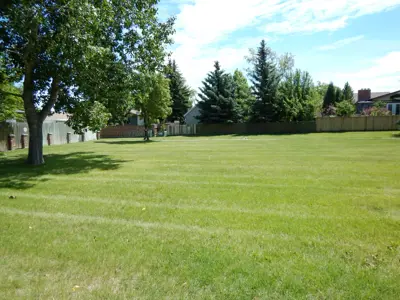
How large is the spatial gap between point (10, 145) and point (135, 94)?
35.1 feet

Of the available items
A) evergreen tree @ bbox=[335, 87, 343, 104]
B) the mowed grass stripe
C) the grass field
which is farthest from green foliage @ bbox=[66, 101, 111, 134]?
evergreen tree @ bbox=[335, 87, 343, 104]

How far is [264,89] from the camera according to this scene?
116ft

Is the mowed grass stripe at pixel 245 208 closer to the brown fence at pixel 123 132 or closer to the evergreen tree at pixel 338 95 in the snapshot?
the brown fence at pixel 123 132

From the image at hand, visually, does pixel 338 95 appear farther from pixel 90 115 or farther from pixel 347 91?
pixel 90 115

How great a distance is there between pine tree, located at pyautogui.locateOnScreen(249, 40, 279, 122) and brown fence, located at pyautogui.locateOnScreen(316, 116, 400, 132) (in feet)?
18.0

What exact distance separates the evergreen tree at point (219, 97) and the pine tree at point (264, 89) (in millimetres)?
3100

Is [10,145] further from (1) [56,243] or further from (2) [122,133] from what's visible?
(2) [122,133]

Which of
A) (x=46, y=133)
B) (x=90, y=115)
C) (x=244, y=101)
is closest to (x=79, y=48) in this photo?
(x=90, y=115)

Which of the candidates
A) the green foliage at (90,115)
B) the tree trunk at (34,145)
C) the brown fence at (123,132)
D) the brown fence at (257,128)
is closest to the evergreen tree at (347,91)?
the brown fence at (257,128)

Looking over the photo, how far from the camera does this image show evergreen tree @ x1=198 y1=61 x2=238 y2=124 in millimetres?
38250

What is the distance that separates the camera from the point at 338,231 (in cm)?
436

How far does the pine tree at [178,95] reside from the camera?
155 ft

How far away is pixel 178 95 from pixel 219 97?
38.9 ft

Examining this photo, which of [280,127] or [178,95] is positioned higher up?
[178,95]
